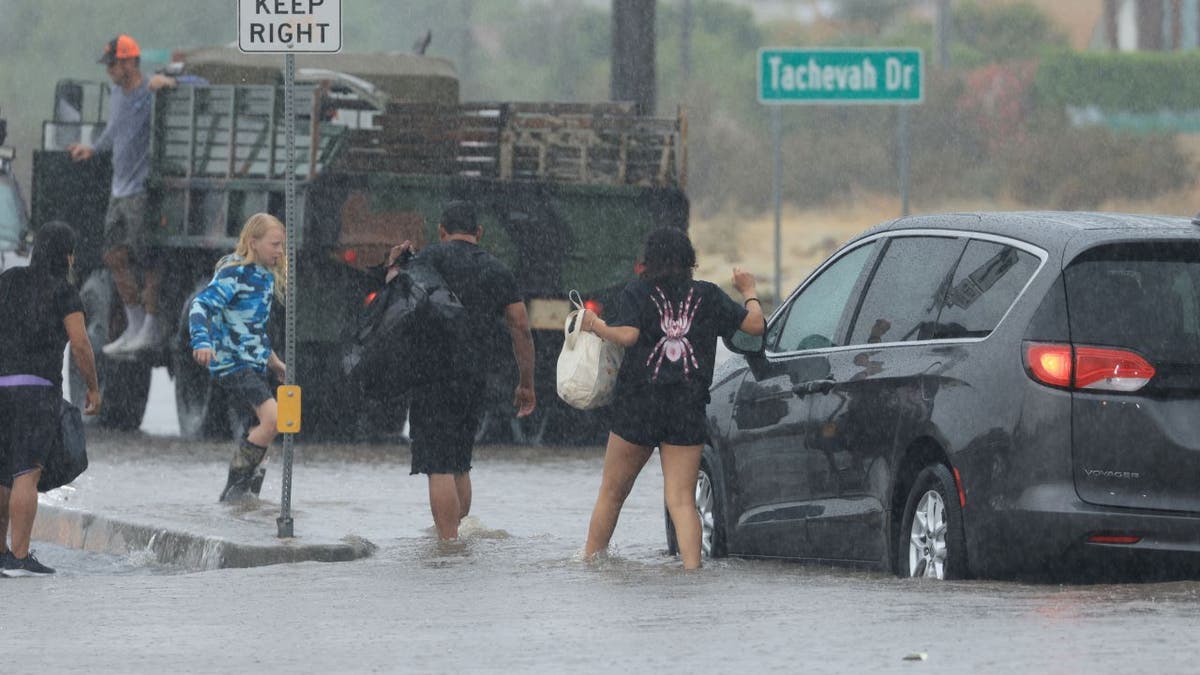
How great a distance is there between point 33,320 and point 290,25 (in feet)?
5.62

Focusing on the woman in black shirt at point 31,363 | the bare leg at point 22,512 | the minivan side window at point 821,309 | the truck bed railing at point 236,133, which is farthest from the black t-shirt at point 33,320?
the truck bed railing at point 236,133

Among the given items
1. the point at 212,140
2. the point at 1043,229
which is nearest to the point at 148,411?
the point at 212,140

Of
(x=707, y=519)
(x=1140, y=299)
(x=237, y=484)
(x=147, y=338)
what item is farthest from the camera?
(x=147, y=338)

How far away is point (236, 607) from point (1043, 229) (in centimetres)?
311

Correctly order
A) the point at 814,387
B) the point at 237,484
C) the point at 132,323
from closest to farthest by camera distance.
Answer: the point at 814,387, the point at 237,484, the point at 132,323

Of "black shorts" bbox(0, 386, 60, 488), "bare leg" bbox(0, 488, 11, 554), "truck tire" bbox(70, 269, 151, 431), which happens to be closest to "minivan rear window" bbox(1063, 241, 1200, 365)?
"black shorts" bbox(0, 386, 60, 488)

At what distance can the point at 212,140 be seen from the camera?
18766mm

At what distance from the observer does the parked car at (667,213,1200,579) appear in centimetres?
892

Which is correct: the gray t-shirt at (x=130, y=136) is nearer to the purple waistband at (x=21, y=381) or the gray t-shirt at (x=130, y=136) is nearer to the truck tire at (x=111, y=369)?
the truck tire at (x=111, y=369)

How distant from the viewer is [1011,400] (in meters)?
8.98

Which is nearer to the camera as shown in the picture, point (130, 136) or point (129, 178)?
point (130, 136)

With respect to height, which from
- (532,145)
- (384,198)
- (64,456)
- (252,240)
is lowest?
(64,456)

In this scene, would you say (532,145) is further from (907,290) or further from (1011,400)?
(1011,400)

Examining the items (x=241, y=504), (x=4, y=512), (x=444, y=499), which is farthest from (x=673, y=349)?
(x=241, y=504)
